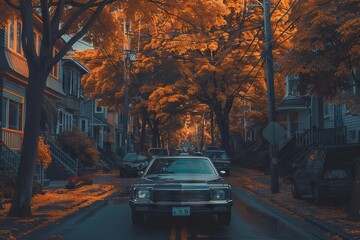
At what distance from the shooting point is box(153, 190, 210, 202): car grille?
10094 millimetres

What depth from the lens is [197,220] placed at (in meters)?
11.7

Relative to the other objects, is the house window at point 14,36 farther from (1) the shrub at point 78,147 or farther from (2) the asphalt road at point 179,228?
(2) the asphalt road at point 179,228

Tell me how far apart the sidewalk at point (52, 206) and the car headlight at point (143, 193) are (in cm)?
241

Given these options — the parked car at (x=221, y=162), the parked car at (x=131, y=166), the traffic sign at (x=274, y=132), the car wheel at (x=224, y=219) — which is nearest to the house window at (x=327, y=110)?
the parked car at (x=221, y=162)

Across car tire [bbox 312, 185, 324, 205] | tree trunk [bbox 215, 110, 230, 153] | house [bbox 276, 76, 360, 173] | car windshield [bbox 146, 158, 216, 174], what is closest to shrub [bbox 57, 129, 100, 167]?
house [bbox 276, 76, 360, 173]

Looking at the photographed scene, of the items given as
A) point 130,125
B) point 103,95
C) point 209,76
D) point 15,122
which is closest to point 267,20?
point 15,122

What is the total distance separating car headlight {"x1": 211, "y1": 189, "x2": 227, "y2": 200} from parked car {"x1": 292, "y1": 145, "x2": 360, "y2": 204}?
4569 mm

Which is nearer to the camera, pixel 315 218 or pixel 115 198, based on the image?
pixel 315 218

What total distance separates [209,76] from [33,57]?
24.0 metres

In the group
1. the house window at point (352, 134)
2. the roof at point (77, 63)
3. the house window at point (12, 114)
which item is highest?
the roof at point (77, 63)

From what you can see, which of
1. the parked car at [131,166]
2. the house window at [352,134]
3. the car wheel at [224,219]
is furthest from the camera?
the parked car at [131,166]

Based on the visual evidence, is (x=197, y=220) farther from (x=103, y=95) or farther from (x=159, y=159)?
A: (x=103, y=95)

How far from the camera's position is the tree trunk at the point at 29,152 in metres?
12.1

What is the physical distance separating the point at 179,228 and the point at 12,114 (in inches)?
561
